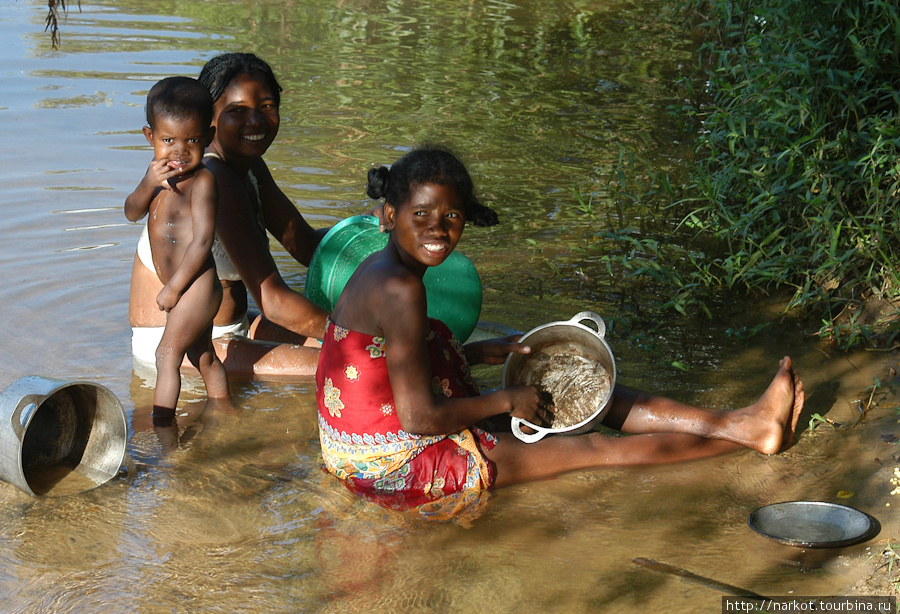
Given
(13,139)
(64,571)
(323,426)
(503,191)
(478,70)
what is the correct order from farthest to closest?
1. (478,70)
2. (13,139)
3. (503,191)
4. (323,426)
5. (64,571)

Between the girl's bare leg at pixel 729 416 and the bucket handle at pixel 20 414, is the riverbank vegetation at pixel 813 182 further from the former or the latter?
the bucket handle at pixel 20 414

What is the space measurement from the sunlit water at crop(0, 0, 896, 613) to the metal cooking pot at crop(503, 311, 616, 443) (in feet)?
0.86

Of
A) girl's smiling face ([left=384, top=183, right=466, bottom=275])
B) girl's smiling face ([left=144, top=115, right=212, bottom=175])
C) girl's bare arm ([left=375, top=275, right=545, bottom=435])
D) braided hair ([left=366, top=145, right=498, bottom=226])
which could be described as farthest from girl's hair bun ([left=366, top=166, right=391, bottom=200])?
girl's smiling face ([left=144, top=115, right=212, bottom=175])

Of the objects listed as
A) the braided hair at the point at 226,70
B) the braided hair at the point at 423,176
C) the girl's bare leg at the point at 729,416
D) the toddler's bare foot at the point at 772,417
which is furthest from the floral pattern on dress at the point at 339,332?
the toddler's bare foot at the point at 772,417

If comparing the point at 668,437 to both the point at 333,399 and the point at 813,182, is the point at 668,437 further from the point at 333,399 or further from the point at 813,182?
the point at 813,182

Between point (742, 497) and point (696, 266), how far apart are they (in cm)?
165

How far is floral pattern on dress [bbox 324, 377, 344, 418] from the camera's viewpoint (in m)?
2.80

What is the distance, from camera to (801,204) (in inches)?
156

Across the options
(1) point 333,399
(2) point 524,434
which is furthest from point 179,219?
(2) point 524,434

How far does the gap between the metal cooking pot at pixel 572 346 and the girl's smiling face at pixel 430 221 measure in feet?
1.50

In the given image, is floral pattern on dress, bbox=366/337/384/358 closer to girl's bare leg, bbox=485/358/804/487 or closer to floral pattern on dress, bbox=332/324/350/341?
floral pattern on dress, bbox=332/324/350/341

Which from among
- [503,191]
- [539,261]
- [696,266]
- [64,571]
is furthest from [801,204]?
[64,571]

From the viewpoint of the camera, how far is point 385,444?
2764 mm

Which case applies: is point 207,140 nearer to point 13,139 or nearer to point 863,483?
point 863,483
